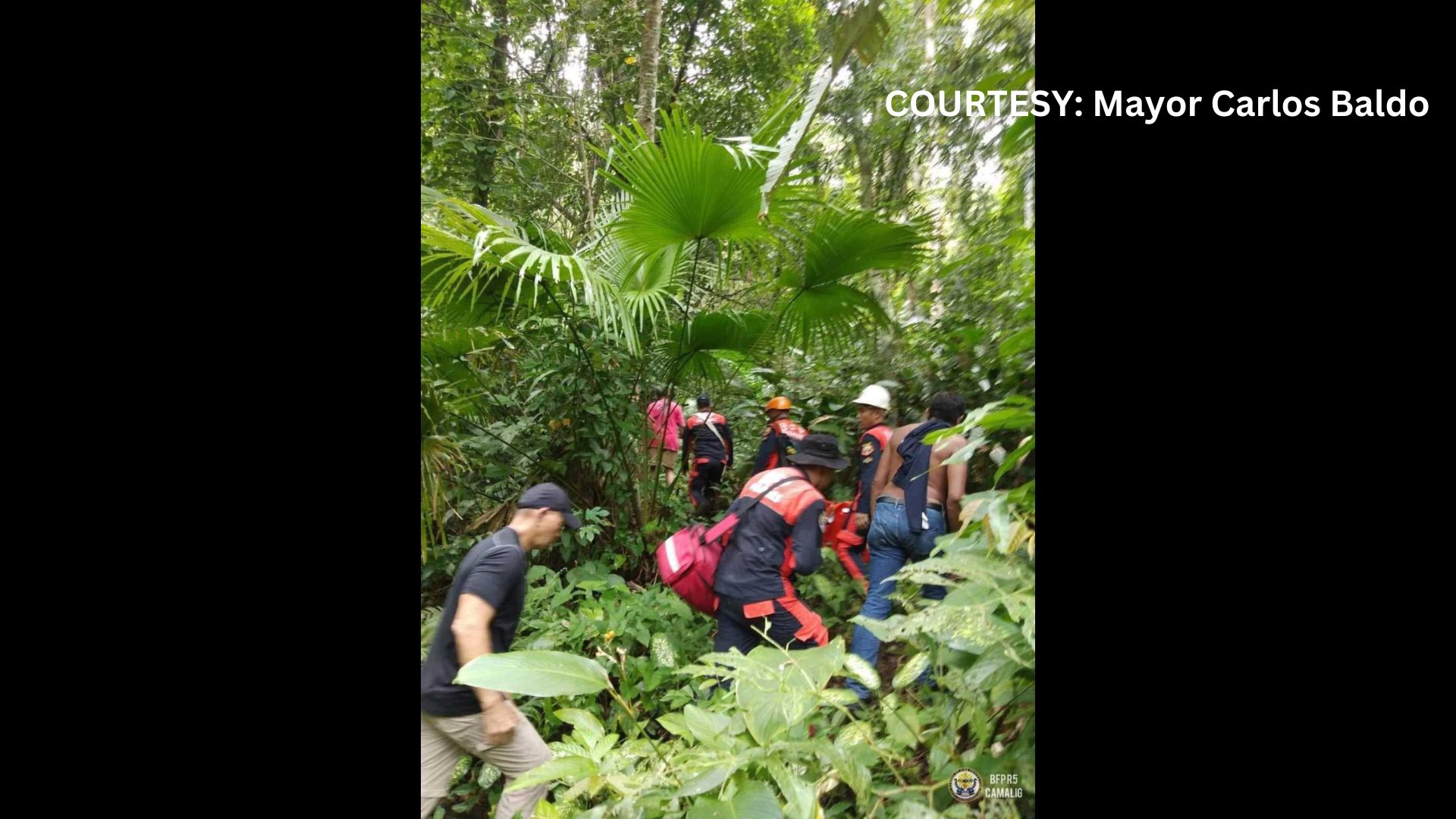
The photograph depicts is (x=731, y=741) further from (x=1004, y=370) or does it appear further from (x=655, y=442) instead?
(x=655, y=442)

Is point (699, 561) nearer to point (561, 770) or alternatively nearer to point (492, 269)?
point (561, 770)

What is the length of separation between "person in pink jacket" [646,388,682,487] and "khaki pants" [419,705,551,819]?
1379mm

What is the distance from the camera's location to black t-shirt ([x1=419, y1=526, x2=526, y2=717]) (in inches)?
72.4

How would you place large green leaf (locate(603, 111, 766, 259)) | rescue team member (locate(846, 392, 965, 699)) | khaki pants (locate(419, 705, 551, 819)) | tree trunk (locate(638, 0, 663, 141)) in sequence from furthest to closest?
tree trunk (locate(638, 0, 663, 141)), rescue team member (locate(846, 392, 965, 699)), large green leaf (locate(603, 111, 766, 259)), khaki pants (locate(419, 705, 551, 819))

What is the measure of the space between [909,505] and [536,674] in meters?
1.86

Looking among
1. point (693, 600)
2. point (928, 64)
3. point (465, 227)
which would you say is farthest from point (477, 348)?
point (928, 64)

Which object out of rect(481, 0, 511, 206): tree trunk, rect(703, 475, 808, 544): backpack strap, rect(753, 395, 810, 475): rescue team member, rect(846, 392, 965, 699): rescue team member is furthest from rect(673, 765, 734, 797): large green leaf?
rect(481, 0, 511, 206): tree trunk

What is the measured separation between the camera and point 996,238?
196 cm

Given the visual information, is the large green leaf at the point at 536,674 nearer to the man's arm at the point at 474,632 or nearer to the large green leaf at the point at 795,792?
the large green leaf at the point at 795,792

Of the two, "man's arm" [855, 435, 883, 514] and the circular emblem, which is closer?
the circular emblem


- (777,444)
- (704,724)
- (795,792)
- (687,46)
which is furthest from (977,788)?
(687,46)

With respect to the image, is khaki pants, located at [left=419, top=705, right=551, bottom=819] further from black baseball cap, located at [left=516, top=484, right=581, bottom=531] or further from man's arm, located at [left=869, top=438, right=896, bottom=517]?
man's arm, located at [left=869, top=438, right=896, bottom=517]

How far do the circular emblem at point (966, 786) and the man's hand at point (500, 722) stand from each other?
3.81ft

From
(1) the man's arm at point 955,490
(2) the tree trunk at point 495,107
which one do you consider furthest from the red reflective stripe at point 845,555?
(2) the tree trunk at point 495,107
